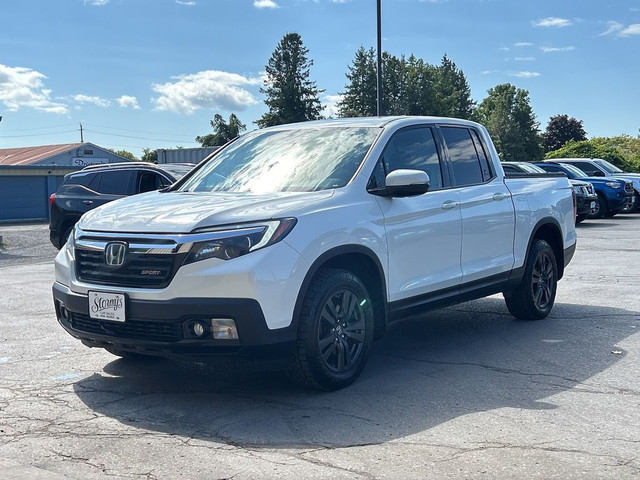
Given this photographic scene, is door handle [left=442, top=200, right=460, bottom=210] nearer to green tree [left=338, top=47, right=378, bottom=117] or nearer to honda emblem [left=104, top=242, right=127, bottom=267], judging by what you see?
honda emblem [left=104, top=242, right=127, bottom=267]

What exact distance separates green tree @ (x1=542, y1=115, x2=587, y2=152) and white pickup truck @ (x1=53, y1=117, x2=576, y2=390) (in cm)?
9902

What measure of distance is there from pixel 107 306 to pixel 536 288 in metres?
4.47

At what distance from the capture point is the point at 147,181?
46.5 ft

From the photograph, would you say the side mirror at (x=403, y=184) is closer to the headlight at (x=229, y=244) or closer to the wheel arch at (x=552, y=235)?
the headlight at (x=229, y=244)

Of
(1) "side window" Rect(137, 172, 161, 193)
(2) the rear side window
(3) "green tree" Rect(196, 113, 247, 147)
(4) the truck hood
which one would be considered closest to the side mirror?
(4) the truck hood

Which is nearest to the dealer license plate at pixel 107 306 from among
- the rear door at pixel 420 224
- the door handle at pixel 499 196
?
the rear door at pixel 420 224

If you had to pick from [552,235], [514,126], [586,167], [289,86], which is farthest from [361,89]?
[552,235]

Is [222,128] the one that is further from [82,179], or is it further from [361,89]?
[82,179]

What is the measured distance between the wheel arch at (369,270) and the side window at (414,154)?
0.73 meters

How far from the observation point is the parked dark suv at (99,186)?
14.2 meters

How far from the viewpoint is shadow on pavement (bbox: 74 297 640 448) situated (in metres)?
4.78

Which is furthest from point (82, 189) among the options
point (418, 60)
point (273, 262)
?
point (418, 60)

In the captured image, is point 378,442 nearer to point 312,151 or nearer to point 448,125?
point 312,151

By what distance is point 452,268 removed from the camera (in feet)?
21.8
